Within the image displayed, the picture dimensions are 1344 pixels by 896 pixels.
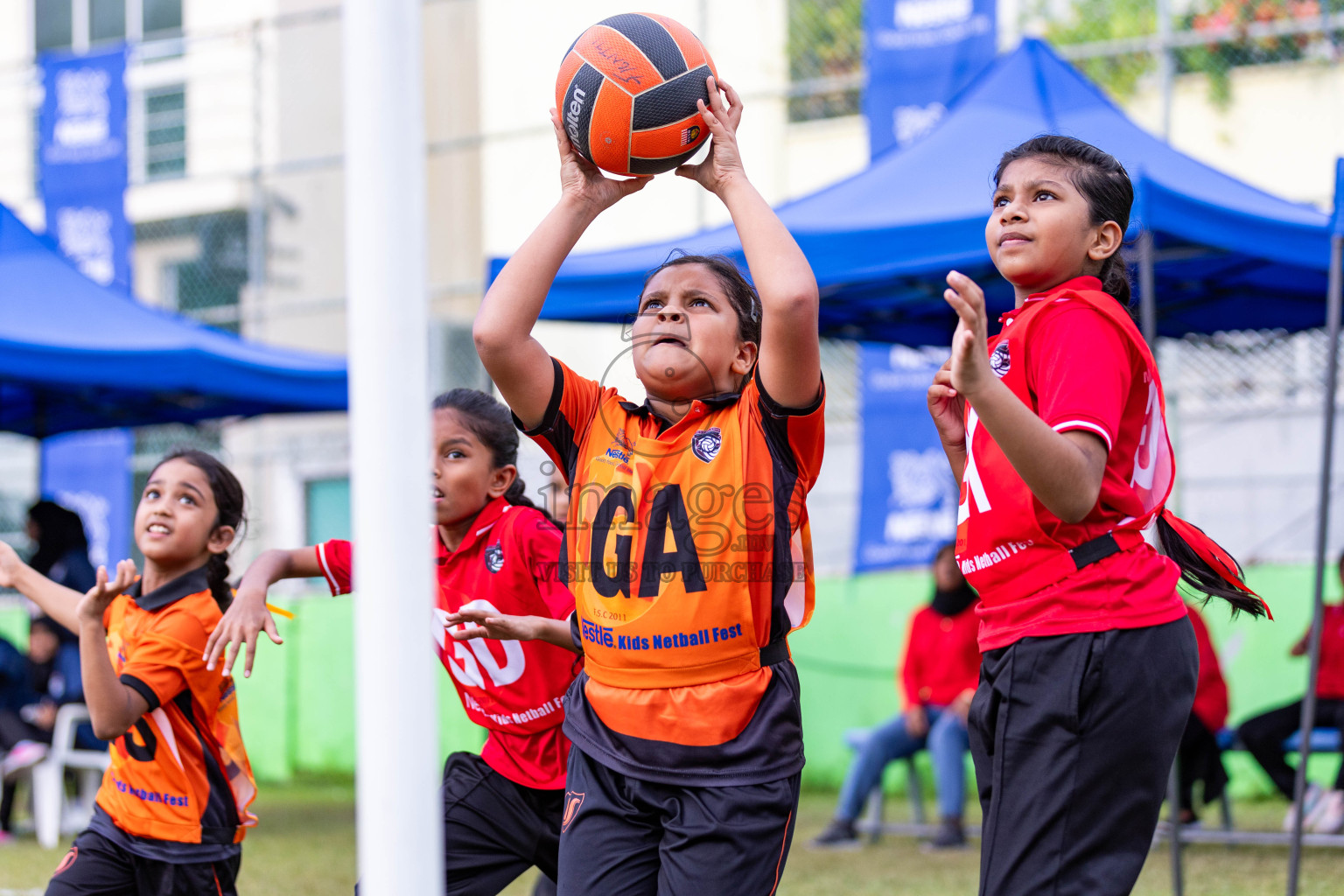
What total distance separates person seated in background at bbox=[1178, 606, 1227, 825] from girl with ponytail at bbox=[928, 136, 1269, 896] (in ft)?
14.3

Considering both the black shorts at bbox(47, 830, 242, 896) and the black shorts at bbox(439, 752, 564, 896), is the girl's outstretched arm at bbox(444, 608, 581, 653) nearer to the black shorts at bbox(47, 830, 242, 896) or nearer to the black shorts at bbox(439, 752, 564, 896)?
the black shorts at bbox(439, 752, 564, 896)

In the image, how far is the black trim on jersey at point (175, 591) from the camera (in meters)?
3.35

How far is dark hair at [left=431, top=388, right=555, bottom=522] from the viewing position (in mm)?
3318

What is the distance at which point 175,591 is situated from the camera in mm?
3365

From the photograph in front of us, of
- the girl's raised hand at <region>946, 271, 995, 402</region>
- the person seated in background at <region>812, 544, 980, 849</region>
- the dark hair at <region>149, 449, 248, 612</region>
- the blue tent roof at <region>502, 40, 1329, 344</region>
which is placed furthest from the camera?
the person seated in background at <region>812, 544, 980, 849</region>

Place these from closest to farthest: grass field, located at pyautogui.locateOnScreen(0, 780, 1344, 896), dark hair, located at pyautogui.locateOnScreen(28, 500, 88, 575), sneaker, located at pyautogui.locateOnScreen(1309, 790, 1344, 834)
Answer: grass field, located at pyautogui.locateOnScreen(0, 780, 1344, 896), sneaker, located at pyautogui.locateOnScreen(1309, 790, 1344, 834), dark hair, located at pyautogui.locateOnScreen(28, 500, 88, 575)

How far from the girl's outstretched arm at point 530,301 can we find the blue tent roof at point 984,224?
2476 mm

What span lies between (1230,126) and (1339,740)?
14.2ft

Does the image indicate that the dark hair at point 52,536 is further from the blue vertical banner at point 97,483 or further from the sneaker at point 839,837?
the sneaker at point 839,837

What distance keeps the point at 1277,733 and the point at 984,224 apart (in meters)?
3.10

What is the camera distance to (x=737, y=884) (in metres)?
2.27

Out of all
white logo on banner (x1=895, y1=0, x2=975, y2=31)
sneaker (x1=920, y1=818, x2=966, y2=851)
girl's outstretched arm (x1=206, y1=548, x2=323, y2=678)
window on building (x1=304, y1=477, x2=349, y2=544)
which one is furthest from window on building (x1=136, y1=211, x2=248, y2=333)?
girl's outstretched arm (x1=206, y1=548, x2=323, y2=678)

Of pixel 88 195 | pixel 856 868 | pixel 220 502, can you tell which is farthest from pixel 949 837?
pixel 88 195

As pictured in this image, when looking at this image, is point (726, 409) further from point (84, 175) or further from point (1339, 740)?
point (84, 175)
